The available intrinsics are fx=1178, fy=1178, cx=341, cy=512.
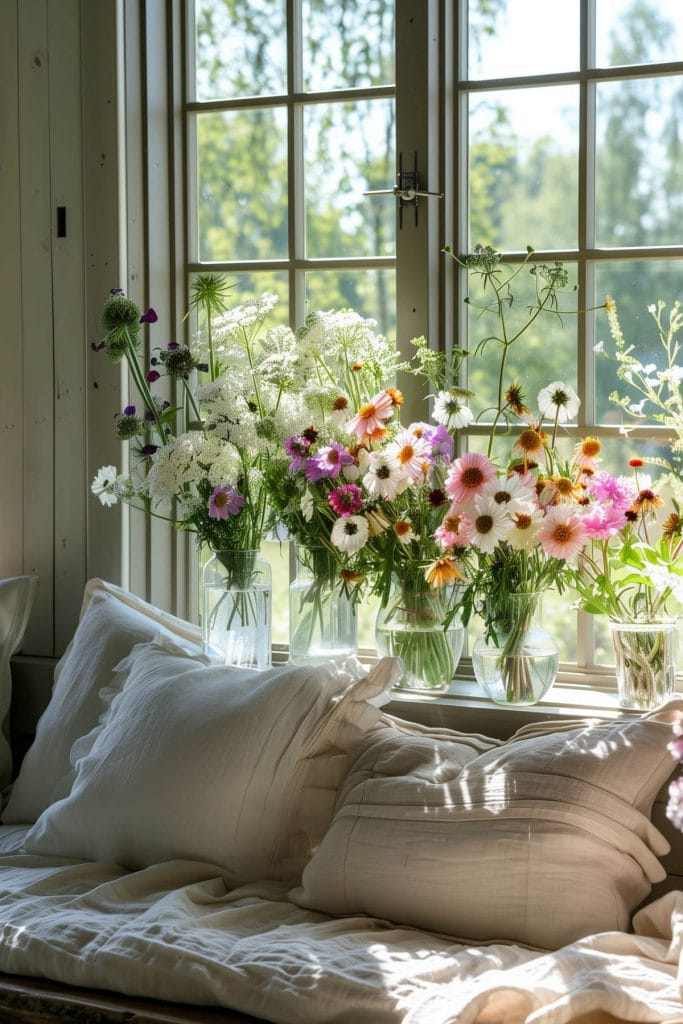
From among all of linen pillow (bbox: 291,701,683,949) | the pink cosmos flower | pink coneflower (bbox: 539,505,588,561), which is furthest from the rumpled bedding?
the pink cosmos flower

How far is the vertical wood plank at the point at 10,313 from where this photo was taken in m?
2.80

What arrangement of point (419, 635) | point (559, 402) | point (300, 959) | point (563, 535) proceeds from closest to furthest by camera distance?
1. point (300, 959)
2. point (563, 535)
3. point (559, 402)
4. point (419, 635)

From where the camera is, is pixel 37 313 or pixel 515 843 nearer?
pixel 515 843

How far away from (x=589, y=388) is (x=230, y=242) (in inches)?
36.9

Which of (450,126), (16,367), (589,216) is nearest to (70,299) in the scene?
(16,367)

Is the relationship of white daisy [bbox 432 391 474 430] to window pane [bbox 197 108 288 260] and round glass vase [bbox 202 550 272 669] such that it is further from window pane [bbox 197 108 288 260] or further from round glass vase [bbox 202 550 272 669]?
window pane [bbox 197 108 288 260]

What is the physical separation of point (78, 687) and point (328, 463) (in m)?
0.73

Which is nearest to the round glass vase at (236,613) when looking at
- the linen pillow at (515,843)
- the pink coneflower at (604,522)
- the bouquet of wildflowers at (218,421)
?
the bouquet of wildflowers at (218,421)

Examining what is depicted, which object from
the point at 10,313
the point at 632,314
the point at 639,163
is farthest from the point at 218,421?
the point at 639,163

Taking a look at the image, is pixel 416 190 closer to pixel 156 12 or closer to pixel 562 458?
pixel 562 458

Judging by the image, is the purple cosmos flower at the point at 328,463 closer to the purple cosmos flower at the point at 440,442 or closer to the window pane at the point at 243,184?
the purple cosmos flower at the point at 440,442

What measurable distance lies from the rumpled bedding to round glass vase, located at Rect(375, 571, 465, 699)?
0.56 metres

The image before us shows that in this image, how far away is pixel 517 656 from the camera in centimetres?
226

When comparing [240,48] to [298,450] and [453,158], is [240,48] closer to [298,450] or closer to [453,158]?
[453,158]
